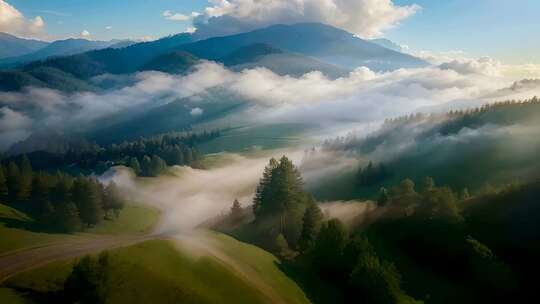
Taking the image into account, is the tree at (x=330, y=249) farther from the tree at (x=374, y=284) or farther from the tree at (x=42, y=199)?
the tree at (x=42, y=199)

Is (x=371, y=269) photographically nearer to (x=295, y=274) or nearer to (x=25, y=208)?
(x=295, y=274)

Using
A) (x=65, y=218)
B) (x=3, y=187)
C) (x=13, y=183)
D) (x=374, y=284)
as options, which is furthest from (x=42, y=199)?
(x=374, y=284)

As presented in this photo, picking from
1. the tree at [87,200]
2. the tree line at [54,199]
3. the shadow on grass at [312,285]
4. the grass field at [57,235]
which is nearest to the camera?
the shadow on grass at [312,285]

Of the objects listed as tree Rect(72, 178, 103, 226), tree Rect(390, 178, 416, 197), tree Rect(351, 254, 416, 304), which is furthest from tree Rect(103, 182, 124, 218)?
tree Rect(351, 254, 416, 304)

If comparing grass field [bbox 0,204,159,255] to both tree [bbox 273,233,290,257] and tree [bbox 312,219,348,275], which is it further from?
tree [bbox 312,219,348,275]

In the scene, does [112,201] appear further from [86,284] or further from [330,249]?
[330,249]

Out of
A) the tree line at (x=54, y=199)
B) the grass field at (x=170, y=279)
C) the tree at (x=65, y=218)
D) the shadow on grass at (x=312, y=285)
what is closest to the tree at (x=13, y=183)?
the tree line at (x=54, y=199)
